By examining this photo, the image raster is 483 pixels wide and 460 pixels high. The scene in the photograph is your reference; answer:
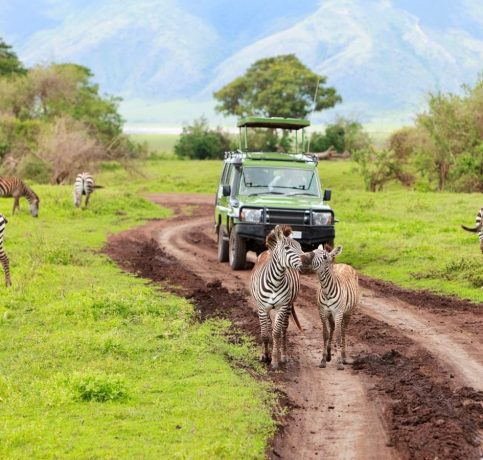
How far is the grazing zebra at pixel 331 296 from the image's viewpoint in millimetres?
10570

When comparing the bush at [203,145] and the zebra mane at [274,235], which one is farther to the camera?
the bush at [203,145]

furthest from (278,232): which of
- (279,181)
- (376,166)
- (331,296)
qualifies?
(376,166)

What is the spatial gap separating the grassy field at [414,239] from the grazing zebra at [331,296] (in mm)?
5343

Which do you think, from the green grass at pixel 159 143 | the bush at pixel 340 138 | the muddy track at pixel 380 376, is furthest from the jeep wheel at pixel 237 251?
the green grass at pixel 159 143

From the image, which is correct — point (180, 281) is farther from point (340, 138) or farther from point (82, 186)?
point (340, 138)

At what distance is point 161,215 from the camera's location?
3347 centimetres

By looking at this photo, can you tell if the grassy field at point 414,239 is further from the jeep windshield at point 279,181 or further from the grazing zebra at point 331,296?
the grazing zebra at point 331,296

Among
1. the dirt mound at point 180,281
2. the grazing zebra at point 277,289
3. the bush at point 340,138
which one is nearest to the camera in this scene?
the grazing zebra at point 277,289

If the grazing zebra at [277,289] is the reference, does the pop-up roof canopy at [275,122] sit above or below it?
above

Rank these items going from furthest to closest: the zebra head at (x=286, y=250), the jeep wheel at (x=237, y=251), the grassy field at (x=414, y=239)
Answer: the jeep wheel at (x=237, y=251), the grassy field at (x=414, y=239), the zebra head at (x=286, y=250)

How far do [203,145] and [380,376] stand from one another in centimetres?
5656

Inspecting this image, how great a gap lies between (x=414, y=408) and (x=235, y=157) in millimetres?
12014

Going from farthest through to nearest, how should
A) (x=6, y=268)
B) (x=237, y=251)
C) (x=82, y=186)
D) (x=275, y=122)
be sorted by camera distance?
(x=82, y=186), (x=275, y=122), (x=237, y=251), (x=6, y=268)

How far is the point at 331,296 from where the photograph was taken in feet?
35.2
